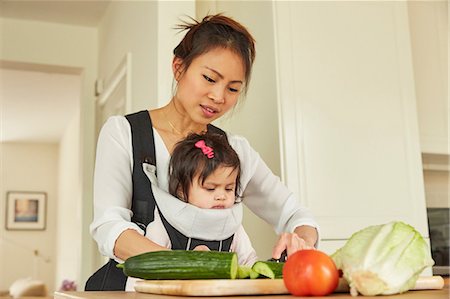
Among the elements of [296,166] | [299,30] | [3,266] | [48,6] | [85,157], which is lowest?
[3,266]

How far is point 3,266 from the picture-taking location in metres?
7.51

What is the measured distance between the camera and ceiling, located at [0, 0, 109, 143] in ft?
10.9

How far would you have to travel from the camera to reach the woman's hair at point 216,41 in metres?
1.39

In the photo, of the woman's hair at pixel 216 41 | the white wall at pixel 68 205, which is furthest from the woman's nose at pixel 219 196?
the white wall at pixel 68 205

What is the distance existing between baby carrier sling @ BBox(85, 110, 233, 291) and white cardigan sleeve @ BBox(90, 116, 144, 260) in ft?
0.05

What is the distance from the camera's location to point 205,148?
132 centimetres

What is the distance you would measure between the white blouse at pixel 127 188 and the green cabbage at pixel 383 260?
52 cm

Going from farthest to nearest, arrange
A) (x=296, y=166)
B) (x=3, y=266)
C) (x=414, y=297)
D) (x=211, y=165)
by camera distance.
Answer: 1. (x=3, y=266)
2. (x=296, y=166)
3. (x=211, y=165)
4. (x=414, y=297)

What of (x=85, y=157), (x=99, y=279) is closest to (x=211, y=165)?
(x=99, y=279)

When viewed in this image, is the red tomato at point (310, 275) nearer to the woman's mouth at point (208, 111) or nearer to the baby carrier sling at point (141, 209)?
the baby carrier sling at point (141, 209)

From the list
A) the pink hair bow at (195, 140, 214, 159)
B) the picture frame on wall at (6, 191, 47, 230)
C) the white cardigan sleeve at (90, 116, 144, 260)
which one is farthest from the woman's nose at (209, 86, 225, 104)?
→ the picture frame on wall at (6, 191, 47, 230)

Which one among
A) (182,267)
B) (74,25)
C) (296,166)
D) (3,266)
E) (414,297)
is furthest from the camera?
(3,266)

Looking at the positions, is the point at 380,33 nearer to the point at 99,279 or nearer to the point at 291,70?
the point at 291,70

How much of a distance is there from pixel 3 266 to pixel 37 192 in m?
1.06
